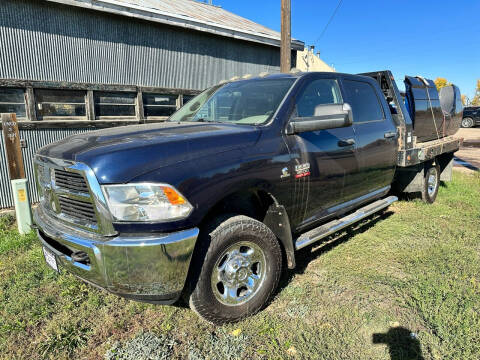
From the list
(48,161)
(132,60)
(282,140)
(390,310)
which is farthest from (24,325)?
(132,60)

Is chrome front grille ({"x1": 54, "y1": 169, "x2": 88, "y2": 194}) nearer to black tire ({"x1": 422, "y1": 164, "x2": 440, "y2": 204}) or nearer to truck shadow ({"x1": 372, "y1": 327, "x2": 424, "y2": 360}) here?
truck shadow ({"x1": 372, "y1": 327, "x2": 424, "y2": 360})

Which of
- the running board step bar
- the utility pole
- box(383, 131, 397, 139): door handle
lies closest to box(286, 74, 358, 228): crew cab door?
the running board step bar

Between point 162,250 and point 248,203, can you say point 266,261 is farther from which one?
point 162,250

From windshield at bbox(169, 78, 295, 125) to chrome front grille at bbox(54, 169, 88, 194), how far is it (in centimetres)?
145

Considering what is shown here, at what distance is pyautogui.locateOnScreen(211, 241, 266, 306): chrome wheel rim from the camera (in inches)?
99.9

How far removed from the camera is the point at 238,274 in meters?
2.61

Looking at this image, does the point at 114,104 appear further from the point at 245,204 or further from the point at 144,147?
the point at 144,147

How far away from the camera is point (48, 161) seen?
247 cm

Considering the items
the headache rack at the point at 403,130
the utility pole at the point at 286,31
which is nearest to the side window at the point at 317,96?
the headache rack at the point at 403,130

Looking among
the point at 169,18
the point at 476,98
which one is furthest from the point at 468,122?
the point at 476,98

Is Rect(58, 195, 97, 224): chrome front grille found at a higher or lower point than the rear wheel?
higher

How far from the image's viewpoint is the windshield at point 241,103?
314cm

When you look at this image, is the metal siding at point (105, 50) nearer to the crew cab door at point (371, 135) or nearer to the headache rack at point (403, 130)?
the headache rack at point (403, 130)

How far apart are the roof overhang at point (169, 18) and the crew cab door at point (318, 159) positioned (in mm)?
4496
